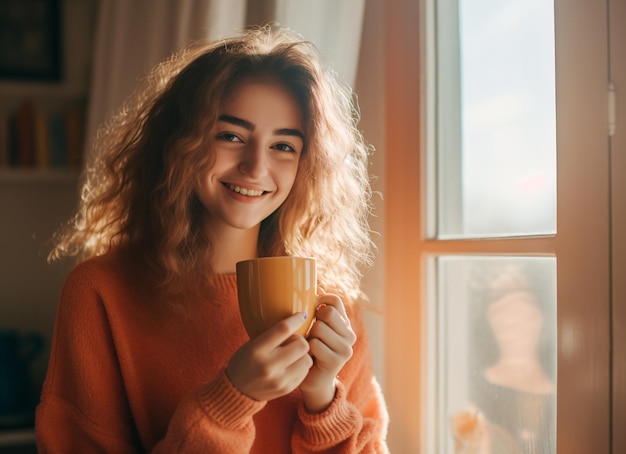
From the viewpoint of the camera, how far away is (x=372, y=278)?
1235 mm

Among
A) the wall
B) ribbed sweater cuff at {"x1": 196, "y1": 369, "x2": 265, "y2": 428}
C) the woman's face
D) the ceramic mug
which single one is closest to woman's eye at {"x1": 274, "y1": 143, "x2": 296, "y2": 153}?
the woman's face

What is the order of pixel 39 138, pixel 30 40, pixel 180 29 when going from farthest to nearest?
pixel 30 40, pixel 39 138, pixel 180 29

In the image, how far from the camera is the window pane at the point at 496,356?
84 cm

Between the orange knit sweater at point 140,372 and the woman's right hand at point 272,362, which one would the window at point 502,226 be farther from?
the woman's right hand at point 272,362

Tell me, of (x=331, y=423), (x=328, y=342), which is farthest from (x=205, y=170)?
(x=331, y=423)

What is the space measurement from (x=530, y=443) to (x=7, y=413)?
80.6 inches

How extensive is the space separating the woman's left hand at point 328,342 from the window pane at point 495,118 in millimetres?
323

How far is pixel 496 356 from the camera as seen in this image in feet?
3.17

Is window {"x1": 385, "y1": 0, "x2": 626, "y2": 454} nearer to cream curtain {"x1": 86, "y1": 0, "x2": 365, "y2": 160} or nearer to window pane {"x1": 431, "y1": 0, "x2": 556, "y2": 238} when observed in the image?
window pane {"x1": 431, "y1": 0, "x2": 556, "y2": 238}

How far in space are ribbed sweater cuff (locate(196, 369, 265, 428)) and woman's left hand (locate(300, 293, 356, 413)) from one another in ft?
0.32

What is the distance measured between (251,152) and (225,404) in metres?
0.36

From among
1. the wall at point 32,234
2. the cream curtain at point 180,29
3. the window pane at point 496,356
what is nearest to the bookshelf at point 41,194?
the wall at point 32,234

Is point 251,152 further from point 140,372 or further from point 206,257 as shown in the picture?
point 140,372

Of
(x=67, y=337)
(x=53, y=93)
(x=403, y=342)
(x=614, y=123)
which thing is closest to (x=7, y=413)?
(x=53, y=93)
